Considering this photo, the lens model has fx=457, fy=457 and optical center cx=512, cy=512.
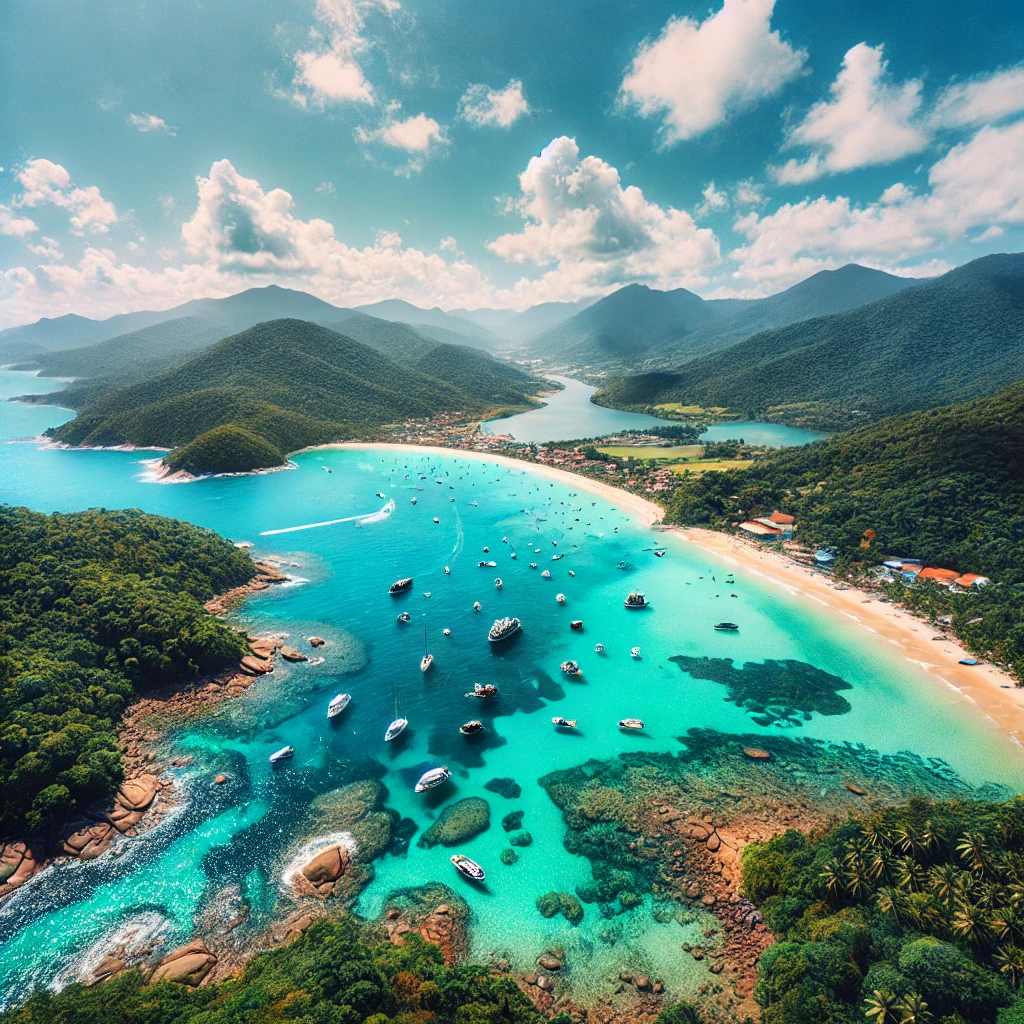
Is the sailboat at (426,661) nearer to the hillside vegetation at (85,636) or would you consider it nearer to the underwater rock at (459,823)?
the underwater rock at (459,823)

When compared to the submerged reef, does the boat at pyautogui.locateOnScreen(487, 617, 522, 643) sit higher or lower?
higher

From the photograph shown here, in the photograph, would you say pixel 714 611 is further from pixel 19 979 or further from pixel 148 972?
pixel 19 979

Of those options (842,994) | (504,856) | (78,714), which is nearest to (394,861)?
(504,856)

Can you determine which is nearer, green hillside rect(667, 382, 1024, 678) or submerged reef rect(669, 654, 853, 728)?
submerged reef rect(669, 654, 853, 728)

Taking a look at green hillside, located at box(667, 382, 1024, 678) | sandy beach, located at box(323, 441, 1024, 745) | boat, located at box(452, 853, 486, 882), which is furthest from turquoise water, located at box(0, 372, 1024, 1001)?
green hillside, located at box(667, 382, 1024, 678)

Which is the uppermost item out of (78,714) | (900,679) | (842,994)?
(78,714)

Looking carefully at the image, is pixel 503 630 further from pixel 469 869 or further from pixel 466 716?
pixel 469 869

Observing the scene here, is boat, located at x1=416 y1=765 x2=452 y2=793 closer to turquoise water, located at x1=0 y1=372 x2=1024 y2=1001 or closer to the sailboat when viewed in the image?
turquoise water, located at x1=0 y1=372 x2=1024 y2=1001
